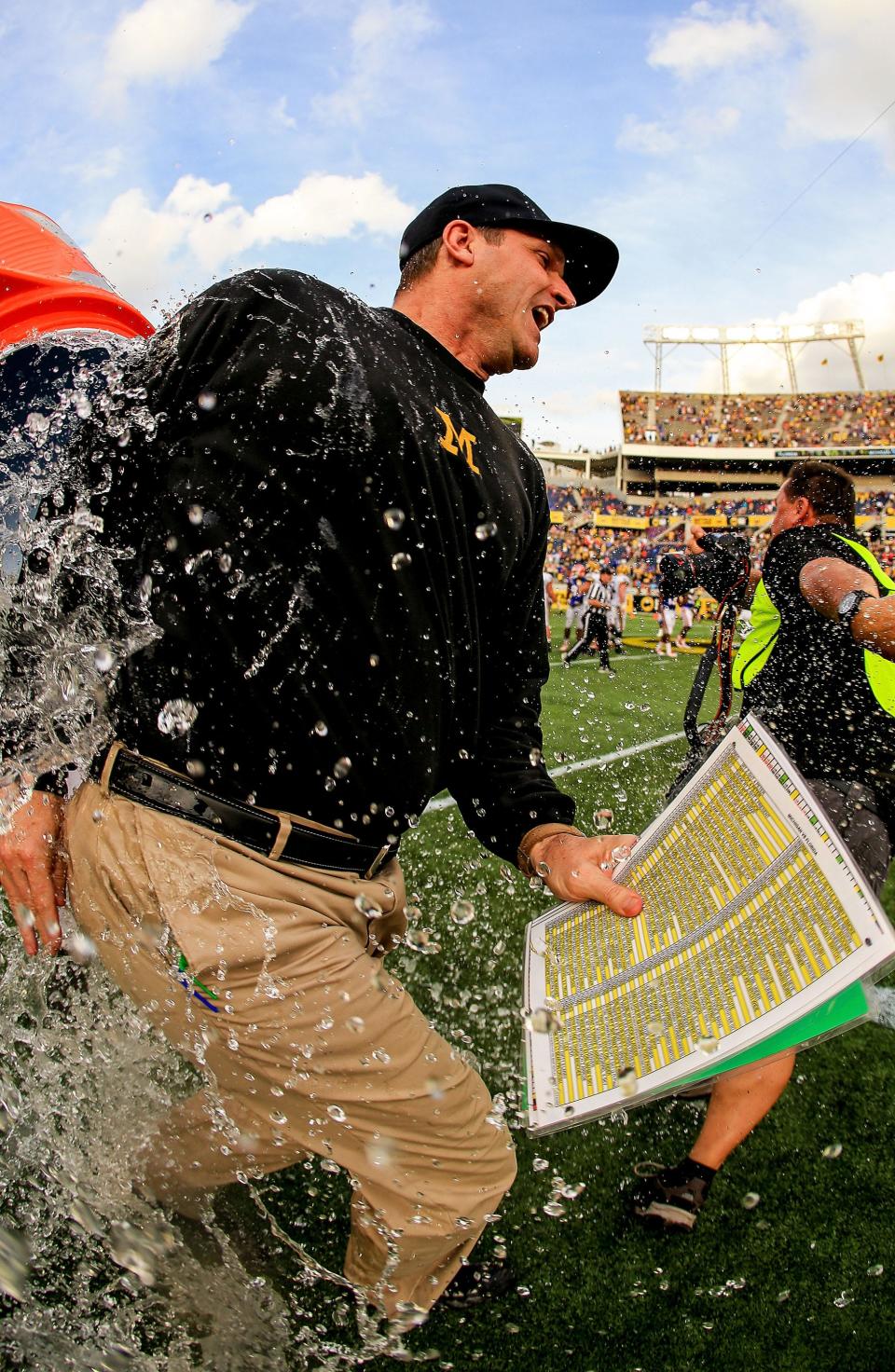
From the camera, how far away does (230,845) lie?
1.62 m

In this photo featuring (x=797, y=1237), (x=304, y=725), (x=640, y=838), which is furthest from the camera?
(x=797, y=1237)

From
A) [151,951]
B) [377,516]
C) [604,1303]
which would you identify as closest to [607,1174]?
[604,1303]

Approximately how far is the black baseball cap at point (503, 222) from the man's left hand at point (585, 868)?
131 centimetres

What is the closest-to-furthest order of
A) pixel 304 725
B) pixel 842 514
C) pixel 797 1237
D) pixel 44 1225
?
pixel 304 725 → pixel 44 1225 → pixel 797 1237 → pixel 842 514

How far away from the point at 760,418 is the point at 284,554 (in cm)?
6368

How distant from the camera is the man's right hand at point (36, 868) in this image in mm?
1646

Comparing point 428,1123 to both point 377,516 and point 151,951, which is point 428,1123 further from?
point 377,516

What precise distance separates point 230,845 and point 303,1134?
549 millimetres

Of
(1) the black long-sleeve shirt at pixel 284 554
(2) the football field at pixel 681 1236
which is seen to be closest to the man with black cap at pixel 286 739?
(1) the black long-sleeve shirt at pixel 284 554

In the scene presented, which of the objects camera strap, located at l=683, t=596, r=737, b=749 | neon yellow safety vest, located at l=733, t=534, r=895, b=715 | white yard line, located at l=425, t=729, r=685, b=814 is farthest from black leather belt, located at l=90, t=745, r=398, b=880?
white yard line, located at l=425, t=729, r=685, b=814

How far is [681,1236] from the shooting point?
2.52 meters

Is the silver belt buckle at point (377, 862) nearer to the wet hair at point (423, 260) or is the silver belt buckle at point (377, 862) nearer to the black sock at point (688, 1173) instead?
the wet hair at point (423, 260)

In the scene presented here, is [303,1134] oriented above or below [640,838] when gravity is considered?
below

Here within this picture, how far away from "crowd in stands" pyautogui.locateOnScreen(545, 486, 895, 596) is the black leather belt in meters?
32.6
